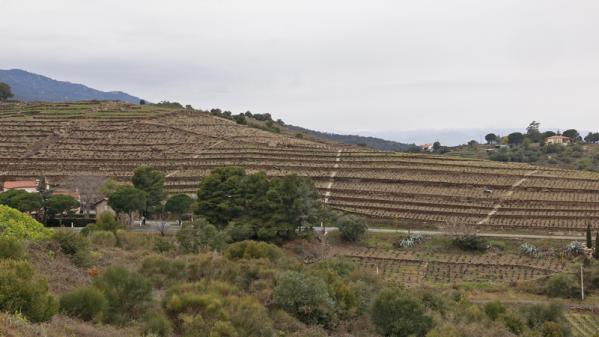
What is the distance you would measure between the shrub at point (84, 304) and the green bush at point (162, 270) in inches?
174

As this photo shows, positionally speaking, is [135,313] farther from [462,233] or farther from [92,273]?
[462,233]

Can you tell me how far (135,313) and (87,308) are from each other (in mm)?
1777

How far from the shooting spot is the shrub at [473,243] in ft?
125

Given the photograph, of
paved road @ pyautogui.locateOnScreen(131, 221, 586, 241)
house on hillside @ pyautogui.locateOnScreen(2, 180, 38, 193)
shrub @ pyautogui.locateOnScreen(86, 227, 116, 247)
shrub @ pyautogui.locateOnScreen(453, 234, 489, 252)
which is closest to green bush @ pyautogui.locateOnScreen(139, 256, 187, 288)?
shrub @ pyautogui.locateOnScreen(86, 227, 116, 247)

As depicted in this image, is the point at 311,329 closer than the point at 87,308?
No

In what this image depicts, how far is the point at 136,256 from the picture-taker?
2162 cm

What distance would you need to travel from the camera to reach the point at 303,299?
16734mm

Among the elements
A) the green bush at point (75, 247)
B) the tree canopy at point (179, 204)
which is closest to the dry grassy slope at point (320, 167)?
the tree canopy at point (179, 204)

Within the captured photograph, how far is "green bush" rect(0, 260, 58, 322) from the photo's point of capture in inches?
403

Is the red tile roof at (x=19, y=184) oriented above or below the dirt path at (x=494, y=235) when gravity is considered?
above

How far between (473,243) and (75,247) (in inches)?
1117

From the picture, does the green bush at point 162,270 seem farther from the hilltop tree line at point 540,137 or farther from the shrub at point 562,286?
the hilltop tree line at point 540,137

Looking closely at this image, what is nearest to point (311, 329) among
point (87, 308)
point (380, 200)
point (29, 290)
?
point (87, 308)

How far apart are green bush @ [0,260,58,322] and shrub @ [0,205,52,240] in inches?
369
